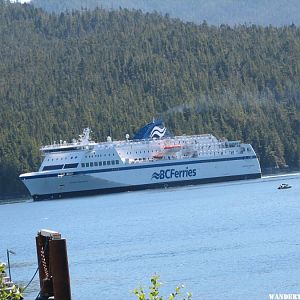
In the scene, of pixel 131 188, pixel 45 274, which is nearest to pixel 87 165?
pixel 131 188

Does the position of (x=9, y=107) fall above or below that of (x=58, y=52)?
below

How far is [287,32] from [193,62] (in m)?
22.6

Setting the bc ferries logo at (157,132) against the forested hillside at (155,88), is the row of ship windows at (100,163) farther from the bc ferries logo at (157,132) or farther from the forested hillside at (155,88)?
the forested hillside at (155,88)

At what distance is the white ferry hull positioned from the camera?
108188 millimetres

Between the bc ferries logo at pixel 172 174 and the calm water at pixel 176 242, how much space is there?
56.9 ft

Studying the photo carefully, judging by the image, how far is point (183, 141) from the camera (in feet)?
382

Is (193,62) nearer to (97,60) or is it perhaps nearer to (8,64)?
(97,60)

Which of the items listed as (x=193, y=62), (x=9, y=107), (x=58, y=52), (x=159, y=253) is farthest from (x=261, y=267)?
(x=58, y=52)

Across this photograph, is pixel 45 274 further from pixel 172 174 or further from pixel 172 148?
pixel 172 148

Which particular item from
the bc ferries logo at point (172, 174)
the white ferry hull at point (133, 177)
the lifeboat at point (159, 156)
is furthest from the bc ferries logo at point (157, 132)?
the bc ferries logo at point (172, 174)

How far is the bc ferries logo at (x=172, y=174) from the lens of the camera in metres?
111

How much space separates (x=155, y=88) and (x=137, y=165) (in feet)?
180

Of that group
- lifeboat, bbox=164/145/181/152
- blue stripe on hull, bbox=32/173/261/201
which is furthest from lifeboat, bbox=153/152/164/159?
blue stripe on hull, bbox=32/173/261/201

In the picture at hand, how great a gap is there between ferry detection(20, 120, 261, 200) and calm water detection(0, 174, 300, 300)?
15.4 m
